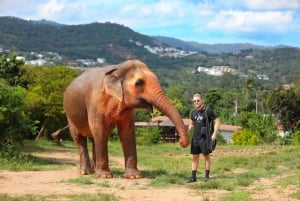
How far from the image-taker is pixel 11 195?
31.3 feet

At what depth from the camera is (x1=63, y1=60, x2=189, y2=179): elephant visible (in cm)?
1191

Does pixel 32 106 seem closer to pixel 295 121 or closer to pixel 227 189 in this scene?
pixel 227 189

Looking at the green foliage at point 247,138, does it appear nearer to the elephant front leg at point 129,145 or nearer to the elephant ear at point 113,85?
the elephant front leg at point 129,145

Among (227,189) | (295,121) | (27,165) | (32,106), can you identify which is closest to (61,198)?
(227,189)

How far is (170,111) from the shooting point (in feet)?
37.2

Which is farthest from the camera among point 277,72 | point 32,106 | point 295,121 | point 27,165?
point 277,72

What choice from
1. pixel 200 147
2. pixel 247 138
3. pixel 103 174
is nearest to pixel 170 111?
pixel 200 147

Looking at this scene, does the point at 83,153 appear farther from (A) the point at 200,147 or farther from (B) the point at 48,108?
(B) the point at 48,108

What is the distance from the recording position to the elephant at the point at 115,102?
469 inches

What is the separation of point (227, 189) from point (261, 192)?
700mm

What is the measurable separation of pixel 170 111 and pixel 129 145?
6.97 ft

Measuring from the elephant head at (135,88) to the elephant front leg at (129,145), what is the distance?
67cm

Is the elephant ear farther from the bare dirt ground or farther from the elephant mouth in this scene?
the bare dirt ground

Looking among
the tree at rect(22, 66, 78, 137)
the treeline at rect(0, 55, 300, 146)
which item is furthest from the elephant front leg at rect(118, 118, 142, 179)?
the tree at rect(22, 66, 78, 137)
